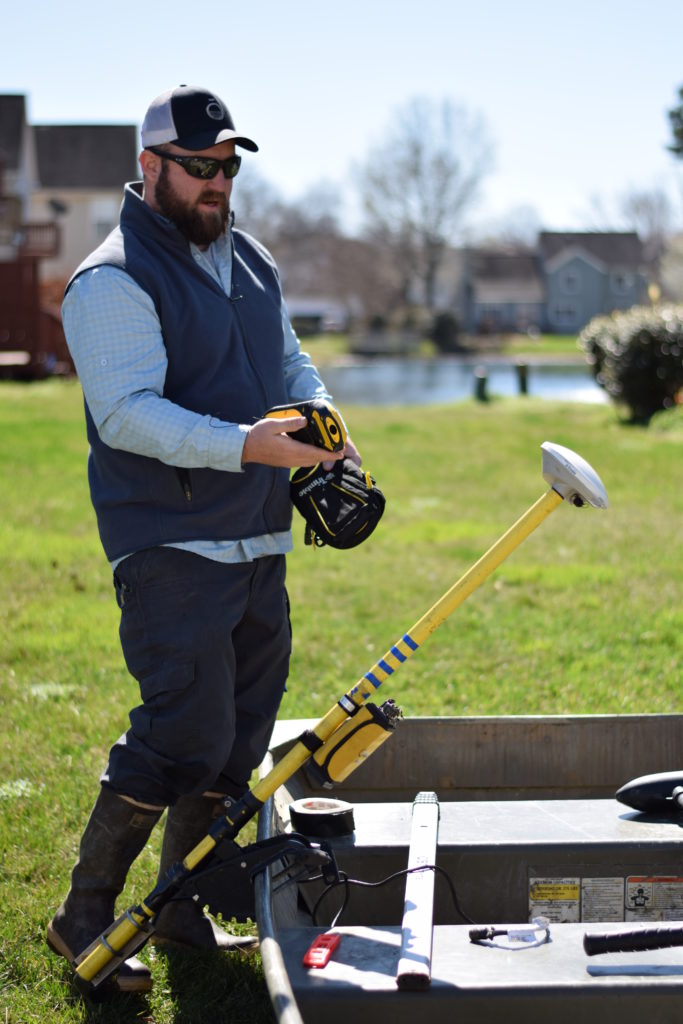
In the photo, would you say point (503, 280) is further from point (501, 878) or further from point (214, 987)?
point (214, 987)

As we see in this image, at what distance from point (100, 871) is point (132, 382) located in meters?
1.37

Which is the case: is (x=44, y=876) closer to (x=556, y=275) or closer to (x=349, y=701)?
(x=349, y=701)

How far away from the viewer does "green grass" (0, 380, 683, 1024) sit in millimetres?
3889

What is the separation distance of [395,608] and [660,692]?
7.47 feet

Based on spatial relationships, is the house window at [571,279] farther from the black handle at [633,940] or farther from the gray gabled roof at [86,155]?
the black handle at [633,940]

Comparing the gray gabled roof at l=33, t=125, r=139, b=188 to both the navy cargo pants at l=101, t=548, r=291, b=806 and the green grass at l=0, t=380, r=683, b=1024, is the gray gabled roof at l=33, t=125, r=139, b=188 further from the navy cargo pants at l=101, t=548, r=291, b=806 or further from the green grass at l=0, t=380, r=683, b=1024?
the navy cargo pants at l=101, t=548, r=291, b=806

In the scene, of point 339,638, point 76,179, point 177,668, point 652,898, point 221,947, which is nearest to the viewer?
point 177,668

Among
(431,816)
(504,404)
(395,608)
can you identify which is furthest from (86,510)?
(504,404)

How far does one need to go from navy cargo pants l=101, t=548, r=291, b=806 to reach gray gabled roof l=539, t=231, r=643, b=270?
91062mm

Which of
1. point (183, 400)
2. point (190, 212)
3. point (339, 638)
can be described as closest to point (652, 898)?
point (183, 400)

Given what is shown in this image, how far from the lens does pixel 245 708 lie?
12.9ft

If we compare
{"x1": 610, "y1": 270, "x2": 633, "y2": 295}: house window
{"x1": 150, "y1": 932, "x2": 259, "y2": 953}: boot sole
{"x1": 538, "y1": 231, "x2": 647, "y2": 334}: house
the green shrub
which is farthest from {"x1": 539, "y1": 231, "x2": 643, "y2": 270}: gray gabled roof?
{"x1": 150, "y1": 932, "x2": 259, "y2": 953}: boot sole

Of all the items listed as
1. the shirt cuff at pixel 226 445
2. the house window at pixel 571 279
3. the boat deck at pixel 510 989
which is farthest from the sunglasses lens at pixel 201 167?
the house window at pixel 571 279

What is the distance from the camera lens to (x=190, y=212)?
3.66 m
